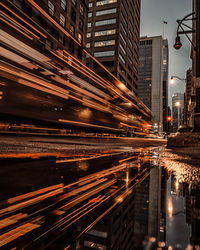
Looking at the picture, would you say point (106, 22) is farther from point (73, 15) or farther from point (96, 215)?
point (96, 215)

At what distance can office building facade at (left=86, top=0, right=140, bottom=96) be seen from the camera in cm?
5484

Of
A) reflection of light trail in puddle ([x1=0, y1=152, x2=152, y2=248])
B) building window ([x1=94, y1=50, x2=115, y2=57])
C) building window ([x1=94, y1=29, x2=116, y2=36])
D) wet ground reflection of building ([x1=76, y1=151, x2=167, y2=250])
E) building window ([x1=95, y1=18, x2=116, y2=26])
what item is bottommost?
wet ground reflection of building ([x1=76, y1=151, x2=167, y2=250])

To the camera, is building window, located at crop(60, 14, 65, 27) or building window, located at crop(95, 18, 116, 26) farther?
building window, located at crop(95, 18, 116, 26)

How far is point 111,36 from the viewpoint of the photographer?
2205 inches

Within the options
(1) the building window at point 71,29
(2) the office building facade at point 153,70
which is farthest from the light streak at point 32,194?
(2) the office building facade at point 153,70

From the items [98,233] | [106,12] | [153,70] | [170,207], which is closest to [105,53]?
[106,12]

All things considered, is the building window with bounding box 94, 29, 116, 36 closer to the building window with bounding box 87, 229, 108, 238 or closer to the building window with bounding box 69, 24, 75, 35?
the building window with bounding box 69, 24, 75, 35

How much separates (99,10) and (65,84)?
193 ft

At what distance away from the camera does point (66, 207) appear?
1.02 m

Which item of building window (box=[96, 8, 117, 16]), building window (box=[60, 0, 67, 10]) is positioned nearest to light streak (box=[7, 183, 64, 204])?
building window (box=[60, 0, 67, 10])

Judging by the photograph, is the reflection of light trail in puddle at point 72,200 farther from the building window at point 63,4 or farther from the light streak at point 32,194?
the building window at point 63,4

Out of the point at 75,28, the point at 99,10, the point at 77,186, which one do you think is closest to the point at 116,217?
the point at 77,186

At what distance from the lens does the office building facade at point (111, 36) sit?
54844 mm

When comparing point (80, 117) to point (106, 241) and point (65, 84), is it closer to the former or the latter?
point (65, 84)
